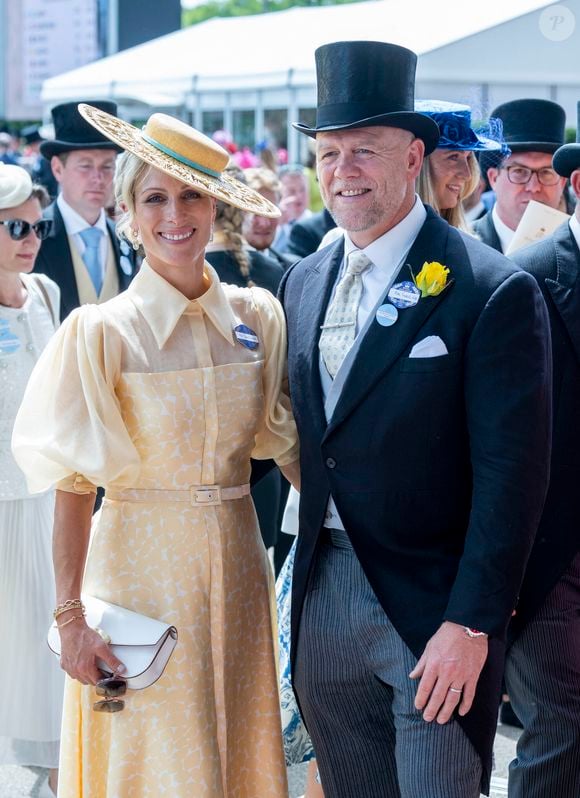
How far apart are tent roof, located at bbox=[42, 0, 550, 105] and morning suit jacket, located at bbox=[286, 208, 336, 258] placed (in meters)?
3.61

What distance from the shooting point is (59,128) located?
6.14 metres

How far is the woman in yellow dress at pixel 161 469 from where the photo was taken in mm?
2938

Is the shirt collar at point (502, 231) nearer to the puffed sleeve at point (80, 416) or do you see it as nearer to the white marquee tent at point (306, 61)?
the white marquee tent at point (306, 61)

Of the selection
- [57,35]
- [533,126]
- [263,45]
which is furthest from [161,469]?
[57,35]

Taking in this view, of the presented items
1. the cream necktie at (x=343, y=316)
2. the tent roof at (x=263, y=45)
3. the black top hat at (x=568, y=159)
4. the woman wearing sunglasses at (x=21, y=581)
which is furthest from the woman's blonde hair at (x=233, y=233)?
the tent roof at (x=263, y=45)

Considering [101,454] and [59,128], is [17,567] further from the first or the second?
[59,128]

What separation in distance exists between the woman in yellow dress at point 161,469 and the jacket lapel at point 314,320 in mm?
173

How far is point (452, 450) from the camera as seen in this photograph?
277cm

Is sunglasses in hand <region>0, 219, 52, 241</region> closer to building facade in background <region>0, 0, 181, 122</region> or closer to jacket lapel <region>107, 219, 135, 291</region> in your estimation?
jacket lapel <region>107, 219, 135, 291</region>

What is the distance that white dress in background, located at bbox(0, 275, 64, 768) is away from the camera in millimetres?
4461

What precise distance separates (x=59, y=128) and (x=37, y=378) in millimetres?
3426

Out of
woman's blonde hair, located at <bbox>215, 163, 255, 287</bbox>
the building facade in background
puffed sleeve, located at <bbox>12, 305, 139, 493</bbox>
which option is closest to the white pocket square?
puffed sleeve, located at <bbox>12, 305, 139, 493</bbox>

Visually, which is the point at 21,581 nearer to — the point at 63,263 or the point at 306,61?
the point at 63,263

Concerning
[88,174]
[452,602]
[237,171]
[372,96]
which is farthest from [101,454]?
[88,174]
